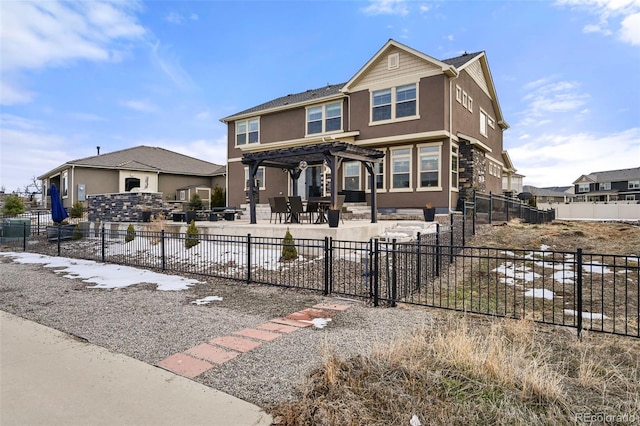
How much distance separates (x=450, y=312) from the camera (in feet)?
18.0

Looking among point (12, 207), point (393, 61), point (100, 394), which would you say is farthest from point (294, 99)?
point (100, 394)

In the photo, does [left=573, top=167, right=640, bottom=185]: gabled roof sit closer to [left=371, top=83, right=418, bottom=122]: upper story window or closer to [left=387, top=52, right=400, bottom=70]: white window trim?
[left=371, top=83, right=418, bottom=122]: upper story window

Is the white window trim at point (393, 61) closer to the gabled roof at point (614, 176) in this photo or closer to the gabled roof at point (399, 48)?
the gabled roof at point (399, 48)

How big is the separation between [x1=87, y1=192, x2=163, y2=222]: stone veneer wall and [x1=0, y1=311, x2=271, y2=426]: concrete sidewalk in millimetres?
14921

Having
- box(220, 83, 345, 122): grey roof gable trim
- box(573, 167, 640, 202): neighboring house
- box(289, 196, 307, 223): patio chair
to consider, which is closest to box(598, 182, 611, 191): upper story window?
box(573, 167, 640, 202): neighboring house

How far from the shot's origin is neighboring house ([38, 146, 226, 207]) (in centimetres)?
2456

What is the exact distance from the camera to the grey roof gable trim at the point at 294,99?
66.1 ft

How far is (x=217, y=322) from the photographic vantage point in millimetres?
4895

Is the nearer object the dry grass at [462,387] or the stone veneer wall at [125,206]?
the dry grass at [462,387]

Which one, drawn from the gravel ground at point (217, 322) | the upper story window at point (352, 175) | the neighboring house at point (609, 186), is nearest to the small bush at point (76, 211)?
the gravel ground at point (217, 322)

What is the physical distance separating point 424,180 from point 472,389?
13927 mm

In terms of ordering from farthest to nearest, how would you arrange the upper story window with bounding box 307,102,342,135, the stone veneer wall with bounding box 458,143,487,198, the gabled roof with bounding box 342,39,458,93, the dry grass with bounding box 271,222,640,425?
the upper story window with bounding box 307,102,342,135
the stone veneer wall with bounding box 458,143,487,198
the gabled roof with bounding box 342,39,458,93
the dry grass with bounding box 271,222,640,425

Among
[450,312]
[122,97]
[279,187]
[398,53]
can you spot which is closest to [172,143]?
[122,97]

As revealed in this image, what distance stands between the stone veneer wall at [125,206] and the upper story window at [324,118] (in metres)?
8.88
